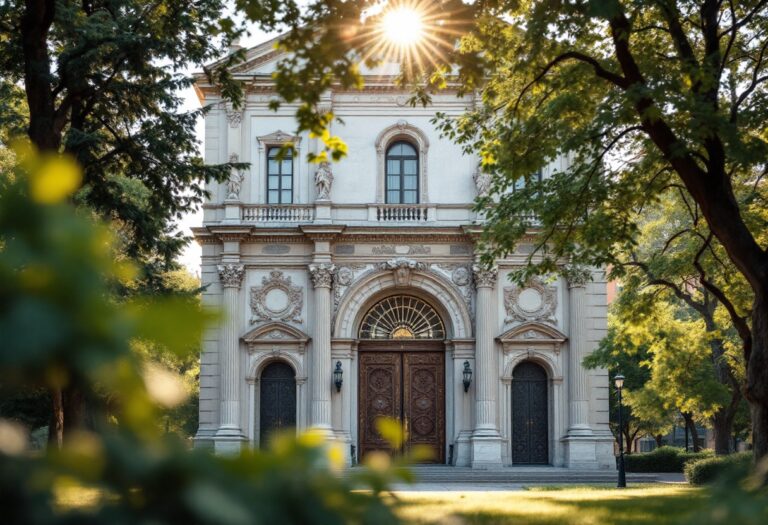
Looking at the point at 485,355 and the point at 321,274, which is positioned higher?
the point at 321,274

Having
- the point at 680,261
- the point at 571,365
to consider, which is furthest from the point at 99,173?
the point at 571,365

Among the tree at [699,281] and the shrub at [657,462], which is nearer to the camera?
the tree at [699,281]

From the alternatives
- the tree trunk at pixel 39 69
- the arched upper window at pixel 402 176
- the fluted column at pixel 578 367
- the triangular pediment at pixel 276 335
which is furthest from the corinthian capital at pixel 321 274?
the tree trunk at pixel 39 69

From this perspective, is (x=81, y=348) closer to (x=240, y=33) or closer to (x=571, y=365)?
(x=240, y=33)

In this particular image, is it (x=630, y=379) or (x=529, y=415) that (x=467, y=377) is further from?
(x=630, y=379)

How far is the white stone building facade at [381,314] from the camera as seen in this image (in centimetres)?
2900

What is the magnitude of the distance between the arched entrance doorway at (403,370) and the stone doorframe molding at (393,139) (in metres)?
3.34

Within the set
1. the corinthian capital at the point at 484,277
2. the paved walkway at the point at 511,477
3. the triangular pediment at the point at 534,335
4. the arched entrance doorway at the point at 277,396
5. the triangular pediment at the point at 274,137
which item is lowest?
the paved walkway at the point at 511,477

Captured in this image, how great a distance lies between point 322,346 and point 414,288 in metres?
3.39

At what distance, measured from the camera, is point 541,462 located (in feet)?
95.8

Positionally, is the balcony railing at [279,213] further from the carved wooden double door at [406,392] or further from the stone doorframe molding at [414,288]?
the carved wooden double door at [406,392]

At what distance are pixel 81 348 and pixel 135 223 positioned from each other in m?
19.2

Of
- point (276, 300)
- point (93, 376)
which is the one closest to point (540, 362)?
point (276, 300)

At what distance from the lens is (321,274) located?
2923cm
